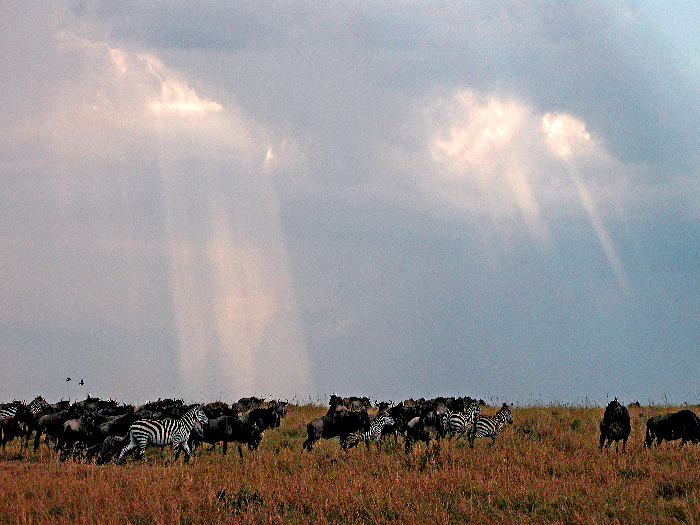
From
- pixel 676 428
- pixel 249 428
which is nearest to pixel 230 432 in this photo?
pixel 249 428

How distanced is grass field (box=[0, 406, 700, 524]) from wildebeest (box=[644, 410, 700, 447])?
57 centimetres

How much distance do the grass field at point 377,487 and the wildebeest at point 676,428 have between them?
22.4 inches

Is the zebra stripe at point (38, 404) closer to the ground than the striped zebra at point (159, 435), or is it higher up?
higher up

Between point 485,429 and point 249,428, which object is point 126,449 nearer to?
point 249,428

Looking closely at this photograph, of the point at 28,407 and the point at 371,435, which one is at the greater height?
the point at 28,407

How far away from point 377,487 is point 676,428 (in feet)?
41.4

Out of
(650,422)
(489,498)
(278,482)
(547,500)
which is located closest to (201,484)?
(278,482)

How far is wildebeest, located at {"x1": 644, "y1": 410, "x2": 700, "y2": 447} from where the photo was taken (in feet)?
73.8

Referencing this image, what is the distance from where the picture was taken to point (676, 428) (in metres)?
22.6

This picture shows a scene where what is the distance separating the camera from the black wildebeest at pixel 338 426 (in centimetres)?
2450

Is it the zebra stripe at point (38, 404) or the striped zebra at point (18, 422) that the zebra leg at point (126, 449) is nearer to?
the striped zebra at point (18, 422)

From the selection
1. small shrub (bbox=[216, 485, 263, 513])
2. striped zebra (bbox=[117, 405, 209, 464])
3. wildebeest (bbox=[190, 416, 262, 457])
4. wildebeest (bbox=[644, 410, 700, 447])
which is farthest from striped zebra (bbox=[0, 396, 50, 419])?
wildebeest (bbox=[644, 410, 700, 447])

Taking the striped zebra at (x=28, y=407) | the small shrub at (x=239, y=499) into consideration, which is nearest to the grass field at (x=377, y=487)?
the small shrub at (x=239, y=499)

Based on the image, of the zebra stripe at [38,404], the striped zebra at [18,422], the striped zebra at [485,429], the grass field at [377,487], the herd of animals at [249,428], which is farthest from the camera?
the zebra stripe at [38,404]
